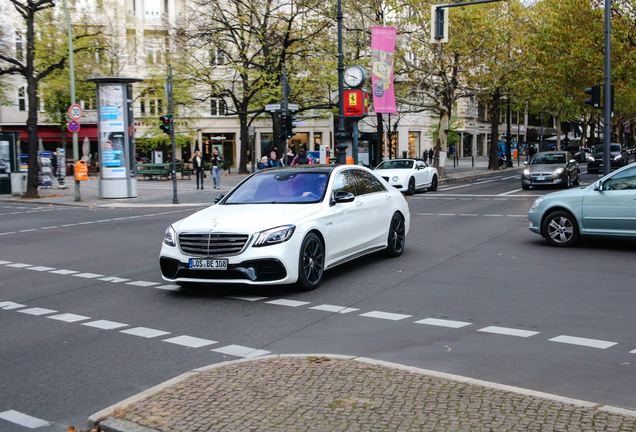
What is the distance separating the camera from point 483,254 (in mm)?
11617

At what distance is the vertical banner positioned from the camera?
26.2 meters

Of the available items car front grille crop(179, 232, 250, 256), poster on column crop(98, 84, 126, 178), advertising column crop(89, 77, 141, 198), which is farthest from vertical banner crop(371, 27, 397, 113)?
car front grille crop(179, 232, 250, 256)

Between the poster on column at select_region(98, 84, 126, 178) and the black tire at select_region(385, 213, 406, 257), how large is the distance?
1774cm

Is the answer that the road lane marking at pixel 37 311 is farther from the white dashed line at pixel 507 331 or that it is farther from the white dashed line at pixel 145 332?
the white dashed line at pixel 507 331

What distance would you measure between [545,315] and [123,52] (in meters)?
47.1

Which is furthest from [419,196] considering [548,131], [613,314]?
[548,131]

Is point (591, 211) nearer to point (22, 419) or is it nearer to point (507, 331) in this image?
point (507, 331)

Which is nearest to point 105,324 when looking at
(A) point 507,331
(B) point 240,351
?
(B) point 240,351

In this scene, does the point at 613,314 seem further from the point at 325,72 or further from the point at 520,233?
the point at 325,72

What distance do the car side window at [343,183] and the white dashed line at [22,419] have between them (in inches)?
223

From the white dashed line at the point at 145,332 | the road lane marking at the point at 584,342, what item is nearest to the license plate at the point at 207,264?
the white dashed line at the point at 145,332

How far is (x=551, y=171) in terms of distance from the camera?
27.6m

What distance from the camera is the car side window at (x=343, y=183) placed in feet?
32.3

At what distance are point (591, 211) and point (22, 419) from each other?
9992 mm
